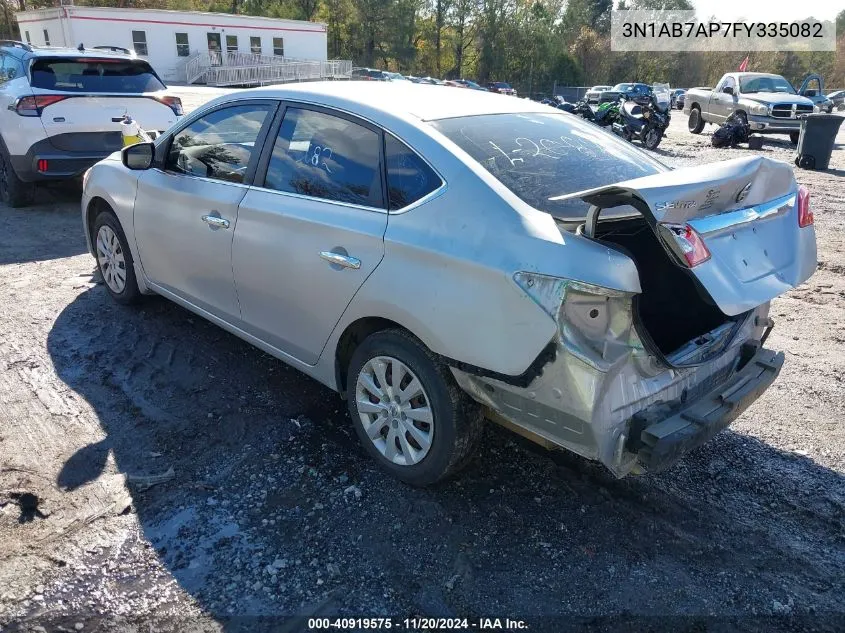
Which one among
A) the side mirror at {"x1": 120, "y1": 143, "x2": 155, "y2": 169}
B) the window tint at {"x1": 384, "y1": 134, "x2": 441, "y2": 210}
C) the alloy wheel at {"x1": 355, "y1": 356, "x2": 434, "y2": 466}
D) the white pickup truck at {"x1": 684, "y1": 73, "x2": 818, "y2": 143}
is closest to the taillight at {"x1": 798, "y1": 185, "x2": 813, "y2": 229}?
the window tint at {"x1": 384, "y1": 134, "x2": 441, "y2": 210}

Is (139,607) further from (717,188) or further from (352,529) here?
(717,188)

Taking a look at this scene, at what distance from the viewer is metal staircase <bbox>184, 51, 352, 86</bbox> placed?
4209cm

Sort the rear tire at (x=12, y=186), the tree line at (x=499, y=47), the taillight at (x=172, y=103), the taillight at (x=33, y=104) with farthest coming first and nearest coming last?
the tree line at (x=499, y=47), the taillight at (x=172, y=103), the rear tire at (x=12, y=186), the taillight at (x=33, y=104)

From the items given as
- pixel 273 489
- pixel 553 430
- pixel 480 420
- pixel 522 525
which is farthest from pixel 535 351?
pixel 273 489

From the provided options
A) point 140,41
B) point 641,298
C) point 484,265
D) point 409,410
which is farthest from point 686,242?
point 140,41

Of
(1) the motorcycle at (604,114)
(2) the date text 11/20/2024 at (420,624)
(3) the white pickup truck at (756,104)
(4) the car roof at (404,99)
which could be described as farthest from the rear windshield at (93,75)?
(3) the white pickup truck at (756,104)

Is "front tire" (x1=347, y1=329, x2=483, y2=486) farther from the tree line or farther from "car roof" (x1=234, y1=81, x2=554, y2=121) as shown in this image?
the tree line

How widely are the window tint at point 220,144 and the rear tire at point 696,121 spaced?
66.0ft

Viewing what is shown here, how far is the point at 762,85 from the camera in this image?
18.7 m

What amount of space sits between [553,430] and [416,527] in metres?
0.81

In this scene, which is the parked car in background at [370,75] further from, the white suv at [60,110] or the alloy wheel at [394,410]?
the alloy wheel at [394,410]

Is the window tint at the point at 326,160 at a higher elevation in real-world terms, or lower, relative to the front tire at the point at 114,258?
higher

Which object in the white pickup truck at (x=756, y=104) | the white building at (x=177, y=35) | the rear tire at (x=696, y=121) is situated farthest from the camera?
the white building at (x=177, y=35)

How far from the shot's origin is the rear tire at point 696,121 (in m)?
20.8
